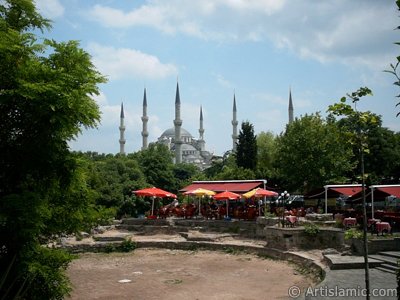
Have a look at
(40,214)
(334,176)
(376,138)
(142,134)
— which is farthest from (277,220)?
(142,134)

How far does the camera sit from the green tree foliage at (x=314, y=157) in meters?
28.8

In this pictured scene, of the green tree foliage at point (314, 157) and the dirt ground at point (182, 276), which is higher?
the green tree foliage at point (314, 157)

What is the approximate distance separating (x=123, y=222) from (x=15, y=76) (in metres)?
19.4

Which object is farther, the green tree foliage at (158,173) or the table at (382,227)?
the green tree foliage at (158,173)

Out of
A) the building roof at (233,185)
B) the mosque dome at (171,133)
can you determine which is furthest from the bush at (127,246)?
the mosque dome at (171,133)

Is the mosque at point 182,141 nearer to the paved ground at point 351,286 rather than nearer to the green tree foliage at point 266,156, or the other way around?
the green tree foliage at point 266,156

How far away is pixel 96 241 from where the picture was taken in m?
20.0

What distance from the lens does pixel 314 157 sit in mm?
29156

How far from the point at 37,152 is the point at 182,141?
323 ft

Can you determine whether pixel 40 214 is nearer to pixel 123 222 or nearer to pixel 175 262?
pixel 175 262

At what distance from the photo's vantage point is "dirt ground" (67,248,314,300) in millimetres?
11125

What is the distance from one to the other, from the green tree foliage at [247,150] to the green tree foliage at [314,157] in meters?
12.8

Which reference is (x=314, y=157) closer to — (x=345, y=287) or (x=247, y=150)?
(x=247, y=150)

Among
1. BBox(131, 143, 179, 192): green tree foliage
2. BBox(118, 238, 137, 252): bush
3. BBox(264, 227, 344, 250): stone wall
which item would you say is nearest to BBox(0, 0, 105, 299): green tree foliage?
BBox(264, 227, 344, 250): stone wall
